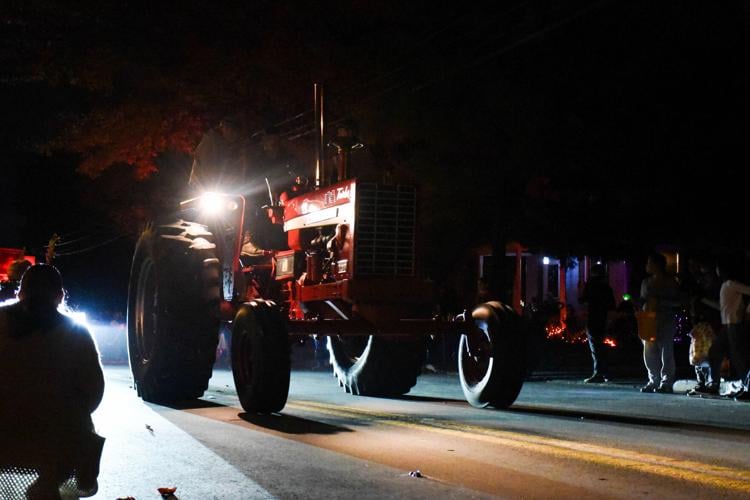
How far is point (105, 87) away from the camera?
2633 cm

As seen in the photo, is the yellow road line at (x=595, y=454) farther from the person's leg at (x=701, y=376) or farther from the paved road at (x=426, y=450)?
the person's leg at (x=701, y=376)

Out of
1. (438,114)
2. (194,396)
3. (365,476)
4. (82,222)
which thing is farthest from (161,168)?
(365,476)

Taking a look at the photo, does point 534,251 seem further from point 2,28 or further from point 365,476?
point 365,476

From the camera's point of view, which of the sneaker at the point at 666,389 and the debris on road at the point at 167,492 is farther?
the sneaker at the point at 666,389

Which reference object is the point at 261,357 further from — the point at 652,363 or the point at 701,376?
the point at 701,376

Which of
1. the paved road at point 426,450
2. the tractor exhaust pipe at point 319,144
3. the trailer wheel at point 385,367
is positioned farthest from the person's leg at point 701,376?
the tractor exhaust pipe at point 319,144

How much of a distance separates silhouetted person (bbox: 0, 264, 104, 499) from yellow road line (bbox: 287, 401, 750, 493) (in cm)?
409

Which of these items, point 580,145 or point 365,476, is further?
point 580,145

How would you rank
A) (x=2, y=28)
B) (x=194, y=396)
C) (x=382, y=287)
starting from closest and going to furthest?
(x=382, y=287)
(x=194, y=396)
(x=2, y=28)

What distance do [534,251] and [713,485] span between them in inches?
925

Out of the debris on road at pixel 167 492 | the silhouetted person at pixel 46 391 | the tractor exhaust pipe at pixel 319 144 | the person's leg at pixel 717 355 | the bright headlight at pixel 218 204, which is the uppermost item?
the tractor exhaust pipe at pixel 319 144

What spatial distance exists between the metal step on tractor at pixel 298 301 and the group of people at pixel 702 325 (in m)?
3.74

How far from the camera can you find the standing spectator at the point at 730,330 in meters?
14.0

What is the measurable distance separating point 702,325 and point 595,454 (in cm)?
758
